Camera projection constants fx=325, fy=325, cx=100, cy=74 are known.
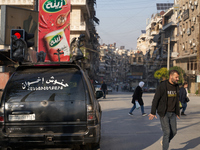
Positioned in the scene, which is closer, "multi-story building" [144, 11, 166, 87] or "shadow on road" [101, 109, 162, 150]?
"shadow on road" [101, 109, 162, 150]

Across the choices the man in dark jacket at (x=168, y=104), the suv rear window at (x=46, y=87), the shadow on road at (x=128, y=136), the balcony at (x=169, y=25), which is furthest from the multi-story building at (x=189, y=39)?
the suv rear window at (x=46, y=87)

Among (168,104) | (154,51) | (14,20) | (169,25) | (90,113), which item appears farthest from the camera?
(154,51)

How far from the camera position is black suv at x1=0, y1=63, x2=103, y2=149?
18.2 feet

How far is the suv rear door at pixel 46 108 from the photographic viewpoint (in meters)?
5.59

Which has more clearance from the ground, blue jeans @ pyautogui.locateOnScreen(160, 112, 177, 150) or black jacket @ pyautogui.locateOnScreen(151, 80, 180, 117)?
black jacket @ pyautogui.locateOnScreen(151, 80, 180, 117)

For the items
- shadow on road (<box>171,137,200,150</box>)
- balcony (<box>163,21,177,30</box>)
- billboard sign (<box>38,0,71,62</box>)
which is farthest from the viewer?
balcony (<box>163,21,177,30</box>)

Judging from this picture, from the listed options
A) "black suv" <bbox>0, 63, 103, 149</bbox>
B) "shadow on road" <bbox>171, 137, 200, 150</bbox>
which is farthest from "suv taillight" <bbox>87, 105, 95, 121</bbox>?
"shadow on road" <bbox>171, 137, 200, 150</bbox>

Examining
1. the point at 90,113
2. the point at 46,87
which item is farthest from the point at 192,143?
the point at 46,87

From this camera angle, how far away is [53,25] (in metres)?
24.6

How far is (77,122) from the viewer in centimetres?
558

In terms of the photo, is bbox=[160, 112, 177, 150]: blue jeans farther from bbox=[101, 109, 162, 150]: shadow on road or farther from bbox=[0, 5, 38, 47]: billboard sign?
bbox=[0, 5, 38, 47]: billboard sign

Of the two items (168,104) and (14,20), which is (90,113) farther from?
(14,20)

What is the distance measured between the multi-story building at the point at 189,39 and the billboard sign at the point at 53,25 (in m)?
33.3

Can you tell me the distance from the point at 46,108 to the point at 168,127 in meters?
2.41
